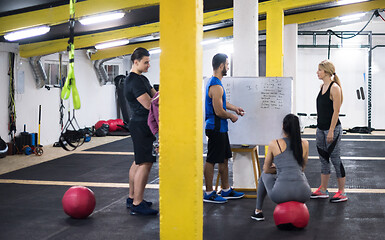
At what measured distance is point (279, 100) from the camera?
5.09m

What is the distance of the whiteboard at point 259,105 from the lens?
16.7 feet

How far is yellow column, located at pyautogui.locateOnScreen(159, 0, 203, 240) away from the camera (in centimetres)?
278

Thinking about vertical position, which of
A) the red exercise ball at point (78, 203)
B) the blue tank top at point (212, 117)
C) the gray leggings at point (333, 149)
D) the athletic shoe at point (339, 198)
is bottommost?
the athletic shoe at point (339, 198)

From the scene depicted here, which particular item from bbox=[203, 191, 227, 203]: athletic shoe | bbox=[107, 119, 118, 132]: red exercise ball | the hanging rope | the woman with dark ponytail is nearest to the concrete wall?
the hanging rope

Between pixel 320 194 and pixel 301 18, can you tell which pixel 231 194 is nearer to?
pixel 320 194

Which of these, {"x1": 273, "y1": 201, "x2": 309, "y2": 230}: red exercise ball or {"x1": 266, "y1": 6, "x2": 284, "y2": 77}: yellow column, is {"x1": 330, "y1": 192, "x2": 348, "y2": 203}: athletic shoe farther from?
{"x1": 266, "y1": 6, "x2": 284, "y2": 77}: yellow column

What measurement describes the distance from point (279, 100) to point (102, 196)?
224 cm

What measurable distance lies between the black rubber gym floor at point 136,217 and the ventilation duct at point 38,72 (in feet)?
11.3

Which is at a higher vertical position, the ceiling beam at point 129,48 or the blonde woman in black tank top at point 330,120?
the ceiling beam at point 129,48

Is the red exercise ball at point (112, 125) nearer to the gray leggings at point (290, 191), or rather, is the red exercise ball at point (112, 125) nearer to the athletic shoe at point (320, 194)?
the athletic shoe at point (320, 194)

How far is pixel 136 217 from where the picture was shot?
4.20 metres

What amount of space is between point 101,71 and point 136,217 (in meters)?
8.93

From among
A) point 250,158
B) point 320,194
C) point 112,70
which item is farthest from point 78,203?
point 112,70

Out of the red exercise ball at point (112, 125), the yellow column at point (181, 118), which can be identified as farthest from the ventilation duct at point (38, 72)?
the yellow column at point (181, 118)
